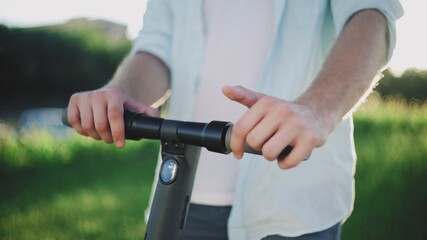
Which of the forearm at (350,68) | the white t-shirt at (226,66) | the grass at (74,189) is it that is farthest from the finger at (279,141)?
the grass at (74,189)

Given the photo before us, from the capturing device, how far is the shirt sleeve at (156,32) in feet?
6.71

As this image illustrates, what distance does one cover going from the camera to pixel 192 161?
1.39 meters

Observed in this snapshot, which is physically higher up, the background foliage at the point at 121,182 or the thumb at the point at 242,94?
the thumb at the point at 242,94

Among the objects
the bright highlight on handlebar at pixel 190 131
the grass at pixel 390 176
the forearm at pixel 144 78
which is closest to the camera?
the bright highlight on handlebar at pixel 190 131

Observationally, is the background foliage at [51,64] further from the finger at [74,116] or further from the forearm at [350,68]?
the forearm at [350,68]

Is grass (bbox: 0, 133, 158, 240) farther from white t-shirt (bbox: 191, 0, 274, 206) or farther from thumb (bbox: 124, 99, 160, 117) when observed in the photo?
thumb (bbox: 124, 99, 160, 117)

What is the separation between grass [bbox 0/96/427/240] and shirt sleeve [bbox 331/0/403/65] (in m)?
3.81

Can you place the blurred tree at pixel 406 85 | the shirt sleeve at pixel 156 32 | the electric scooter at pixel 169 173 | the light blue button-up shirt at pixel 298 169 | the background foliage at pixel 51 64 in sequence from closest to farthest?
1. the electric scooter at pixel 169 173
2. the light blue button-up shirt at pixel 298 169
3. the shirt sleeve at pixel 156 32
4. the background foliage at pixel 51 64
5. the blurred tree at pixel 406 85

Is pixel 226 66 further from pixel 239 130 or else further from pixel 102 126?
pixel 239 130

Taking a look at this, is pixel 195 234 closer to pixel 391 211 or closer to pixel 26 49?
pixel 391 211

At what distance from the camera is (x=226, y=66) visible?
1.96 meters

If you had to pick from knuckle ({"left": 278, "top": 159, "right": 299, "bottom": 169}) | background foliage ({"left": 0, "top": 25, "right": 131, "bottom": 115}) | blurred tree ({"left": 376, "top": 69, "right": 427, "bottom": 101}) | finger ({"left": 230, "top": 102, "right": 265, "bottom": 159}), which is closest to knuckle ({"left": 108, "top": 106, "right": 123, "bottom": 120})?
finger ({"left": 230, "top": 102, "right": 265, "bottom": 159})

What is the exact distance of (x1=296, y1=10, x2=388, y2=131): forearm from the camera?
4.16 feet

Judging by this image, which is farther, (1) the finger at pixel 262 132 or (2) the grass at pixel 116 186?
(2) the grass at pixel 116 186
